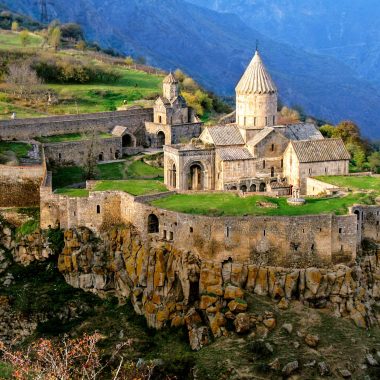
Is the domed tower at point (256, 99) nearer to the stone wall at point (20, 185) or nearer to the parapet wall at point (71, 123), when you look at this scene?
the stone wall at point (20, 185)

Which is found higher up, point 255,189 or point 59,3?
point 59,3

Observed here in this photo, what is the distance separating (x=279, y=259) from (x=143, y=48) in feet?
347

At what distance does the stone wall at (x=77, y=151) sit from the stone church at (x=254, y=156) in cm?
661

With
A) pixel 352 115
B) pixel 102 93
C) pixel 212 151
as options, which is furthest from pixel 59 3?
pixel 212 151

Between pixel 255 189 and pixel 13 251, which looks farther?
pixel 255 189

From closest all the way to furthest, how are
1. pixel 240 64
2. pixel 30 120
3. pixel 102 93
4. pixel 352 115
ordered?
pixel 30 120
pixel 102 93
pixel 352 115
pixel 240 64

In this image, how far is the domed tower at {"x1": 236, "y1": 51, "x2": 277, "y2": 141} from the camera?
45.8 meters

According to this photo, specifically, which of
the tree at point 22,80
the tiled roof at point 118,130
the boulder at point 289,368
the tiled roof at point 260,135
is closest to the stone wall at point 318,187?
the tiled roof at point 260,135

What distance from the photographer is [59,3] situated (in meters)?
132

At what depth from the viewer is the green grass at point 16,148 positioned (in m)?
45.9

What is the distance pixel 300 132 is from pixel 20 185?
16.1 meters

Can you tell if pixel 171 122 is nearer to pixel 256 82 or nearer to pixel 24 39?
pixel 256 82

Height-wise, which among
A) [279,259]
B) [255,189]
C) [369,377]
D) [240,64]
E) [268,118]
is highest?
[240,64]

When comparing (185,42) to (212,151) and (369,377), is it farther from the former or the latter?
(369,377)
